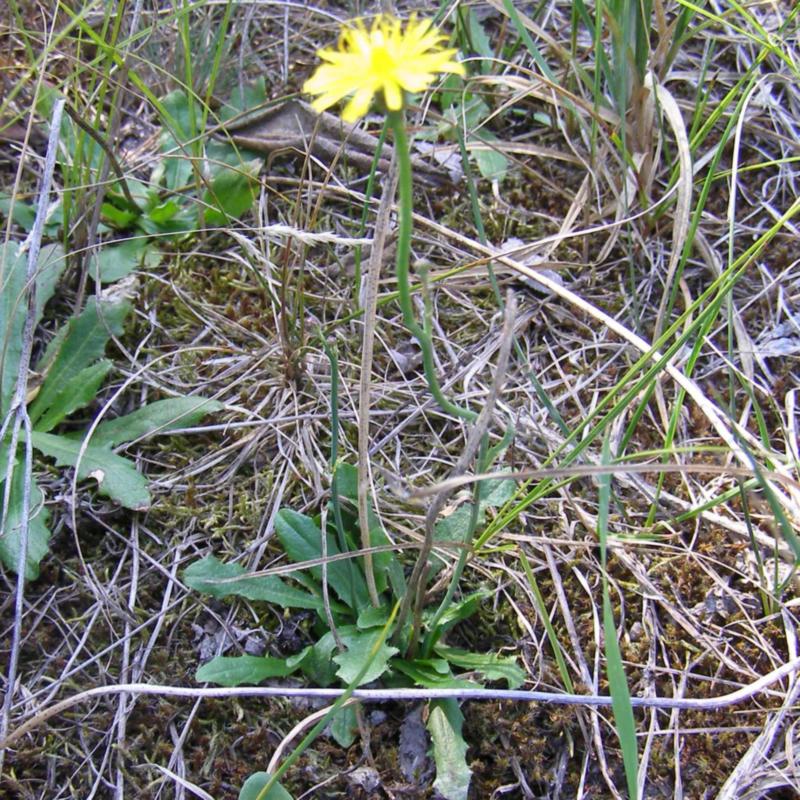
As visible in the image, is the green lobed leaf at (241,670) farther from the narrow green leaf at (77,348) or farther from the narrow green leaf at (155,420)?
the narrow green leaf at (77,348)

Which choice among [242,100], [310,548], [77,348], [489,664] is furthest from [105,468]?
[242,100]

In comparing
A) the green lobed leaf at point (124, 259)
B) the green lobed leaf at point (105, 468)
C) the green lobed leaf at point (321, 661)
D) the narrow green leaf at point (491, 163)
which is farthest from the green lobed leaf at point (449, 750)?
the narrow green leaf at point (491, 163)

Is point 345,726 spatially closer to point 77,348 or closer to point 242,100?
point 77,348

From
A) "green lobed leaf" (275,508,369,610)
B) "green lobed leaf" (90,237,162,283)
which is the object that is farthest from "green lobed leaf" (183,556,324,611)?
"green lobed leaf" (90,237,162,283)

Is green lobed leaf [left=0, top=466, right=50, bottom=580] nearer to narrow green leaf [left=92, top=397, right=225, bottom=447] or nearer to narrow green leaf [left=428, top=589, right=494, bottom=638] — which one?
narrow green leaf [left=92, top=397, right=225, bottom=447]

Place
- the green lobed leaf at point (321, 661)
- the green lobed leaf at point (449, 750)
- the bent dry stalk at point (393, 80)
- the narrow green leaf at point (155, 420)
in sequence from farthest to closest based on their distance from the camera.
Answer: the narrow green leaf at point (155, 420) < the green lobed leaf at point (321, 661) < the green lobed leaf at point (449, 750) < the bent dry stalk at point (393, 80)
